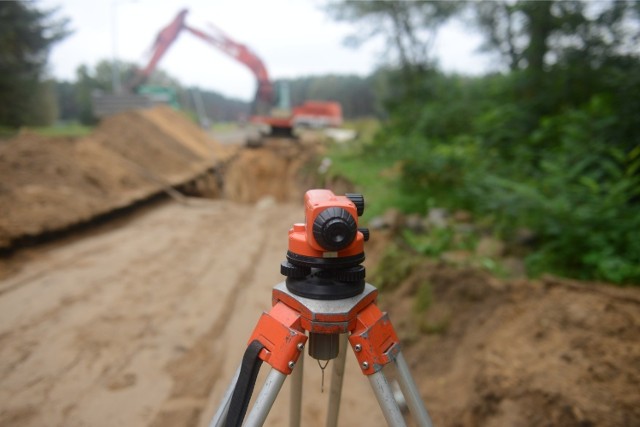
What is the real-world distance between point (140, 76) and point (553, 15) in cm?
1327

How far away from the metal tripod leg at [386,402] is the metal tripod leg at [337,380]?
212 millimetres

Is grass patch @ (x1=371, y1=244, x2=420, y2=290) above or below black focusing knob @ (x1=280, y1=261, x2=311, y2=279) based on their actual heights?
below

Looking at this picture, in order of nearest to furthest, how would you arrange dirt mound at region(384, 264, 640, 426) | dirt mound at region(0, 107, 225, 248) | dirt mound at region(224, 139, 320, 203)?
1. dirt mound at region(384, 264, 640, 426)
2. dirt mound at region(0, 107, 225, 248)
3. dirt mound at region(224, 139, 320, 203)

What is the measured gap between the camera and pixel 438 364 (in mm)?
2730

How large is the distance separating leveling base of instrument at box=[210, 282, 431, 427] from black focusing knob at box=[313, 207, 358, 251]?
182mm

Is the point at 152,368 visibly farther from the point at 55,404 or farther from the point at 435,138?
the point at 435,138

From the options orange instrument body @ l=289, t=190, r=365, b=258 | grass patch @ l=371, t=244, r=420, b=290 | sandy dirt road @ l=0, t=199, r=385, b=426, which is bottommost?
sandy dirt road @ l=0, t=199, r=385, b=426

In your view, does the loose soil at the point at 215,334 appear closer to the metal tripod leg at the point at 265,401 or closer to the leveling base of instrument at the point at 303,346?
the leveling base of instrument at the point at 303,346

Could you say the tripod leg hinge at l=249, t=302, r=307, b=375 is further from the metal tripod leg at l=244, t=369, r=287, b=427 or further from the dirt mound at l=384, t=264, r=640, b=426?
the dirt mound at l=384, t=264, r=640, b=426

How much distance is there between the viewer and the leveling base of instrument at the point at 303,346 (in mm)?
1020

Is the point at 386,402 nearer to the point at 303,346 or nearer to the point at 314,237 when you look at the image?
the point at 303,346

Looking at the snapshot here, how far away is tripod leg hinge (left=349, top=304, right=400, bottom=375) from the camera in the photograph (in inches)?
41.5

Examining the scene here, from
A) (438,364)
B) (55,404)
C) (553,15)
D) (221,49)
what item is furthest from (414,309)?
(221,49)

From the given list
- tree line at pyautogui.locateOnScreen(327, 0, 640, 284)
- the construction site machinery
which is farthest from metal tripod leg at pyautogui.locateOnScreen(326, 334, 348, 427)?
the construction site machinery
